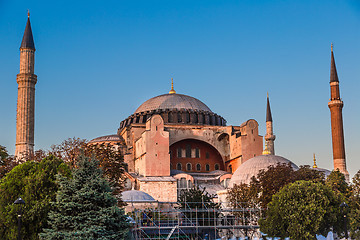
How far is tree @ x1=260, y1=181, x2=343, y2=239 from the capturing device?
72.3 feet

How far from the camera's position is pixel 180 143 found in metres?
44.9

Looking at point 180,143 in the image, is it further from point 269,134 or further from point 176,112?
point 269,134

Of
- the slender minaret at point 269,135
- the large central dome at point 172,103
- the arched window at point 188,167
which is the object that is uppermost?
the large central dome at point 172,103

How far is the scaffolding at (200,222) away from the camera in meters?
26.6

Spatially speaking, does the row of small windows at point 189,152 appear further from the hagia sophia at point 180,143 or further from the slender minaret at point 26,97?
the slender minaret at point 26,97

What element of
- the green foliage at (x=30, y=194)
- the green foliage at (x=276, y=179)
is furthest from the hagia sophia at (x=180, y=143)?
the green foliage at (x=30, y=194)

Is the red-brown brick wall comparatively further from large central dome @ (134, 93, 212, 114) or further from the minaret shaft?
the minaret shaft

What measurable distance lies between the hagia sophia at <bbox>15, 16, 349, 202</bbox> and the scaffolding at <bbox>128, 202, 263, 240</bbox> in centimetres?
412

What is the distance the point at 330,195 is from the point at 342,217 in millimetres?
1092

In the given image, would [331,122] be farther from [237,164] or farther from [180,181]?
[180,181]

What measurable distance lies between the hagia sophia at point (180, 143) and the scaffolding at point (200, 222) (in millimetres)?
4118

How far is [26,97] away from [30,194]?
2029 centimetres

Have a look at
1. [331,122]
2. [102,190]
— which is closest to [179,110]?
[331,122]

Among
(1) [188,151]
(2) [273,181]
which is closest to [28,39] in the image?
(1) [188,151]
